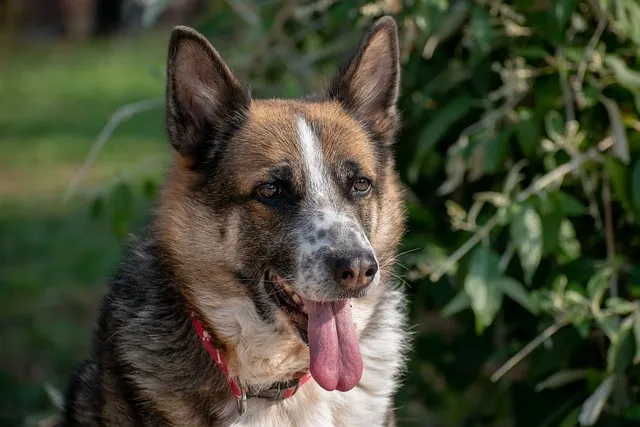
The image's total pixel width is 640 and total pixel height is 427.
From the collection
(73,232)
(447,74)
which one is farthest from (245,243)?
(73,232)

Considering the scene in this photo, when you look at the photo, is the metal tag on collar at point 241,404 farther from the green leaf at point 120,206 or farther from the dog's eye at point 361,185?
the green leaf at point 120,206

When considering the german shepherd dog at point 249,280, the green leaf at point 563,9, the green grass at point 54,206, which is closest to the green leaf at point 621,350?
the german shepherd dog at point 249,280

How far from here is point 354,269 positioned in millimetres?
3420

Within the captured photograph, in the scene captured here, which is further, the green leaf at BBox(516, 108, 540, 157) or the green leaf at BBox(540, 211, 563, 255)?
the green leaf at BBox(516, 108, 540, 157)

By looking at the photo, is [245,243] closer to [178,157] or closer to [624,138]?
[178,157]

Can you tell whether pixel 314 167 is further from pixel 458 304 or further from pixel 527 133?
pixel 527 133

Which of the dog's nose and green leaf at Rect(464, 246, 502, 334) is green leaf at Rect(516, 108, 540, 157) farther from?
the dog's nose

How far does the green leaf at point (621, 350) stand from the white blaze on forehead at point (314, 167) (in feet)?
4.44

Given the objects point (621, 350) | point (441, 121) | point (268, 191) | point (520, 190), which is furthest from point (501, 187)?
point (268, 191)

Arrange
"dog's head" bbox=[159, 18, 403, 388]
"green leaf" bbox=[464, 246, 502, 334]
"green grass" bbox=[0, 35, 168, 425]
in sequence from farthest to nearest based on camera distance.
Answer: "green grass" bbox=[0, 35, 168, 425] < "green leaf" bbox=[464, 246, 502, 334] < "dog's head" bbox=[159, 18, 403, 388]

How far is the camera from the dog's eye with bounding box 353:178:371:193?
3.78 metres

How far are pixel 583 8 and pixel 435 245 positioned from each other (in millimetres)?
1238

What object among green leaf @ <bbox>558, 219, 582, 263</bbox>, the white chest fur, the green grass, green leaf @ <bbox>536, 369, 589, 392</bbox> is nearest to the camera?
the white chest fur

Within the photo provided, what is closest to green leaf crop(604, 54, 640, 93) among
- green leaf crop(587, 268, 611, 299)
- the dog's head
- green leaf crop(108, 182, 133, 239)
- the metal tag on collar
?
green leaf crop(587, 268, 611, 299)
